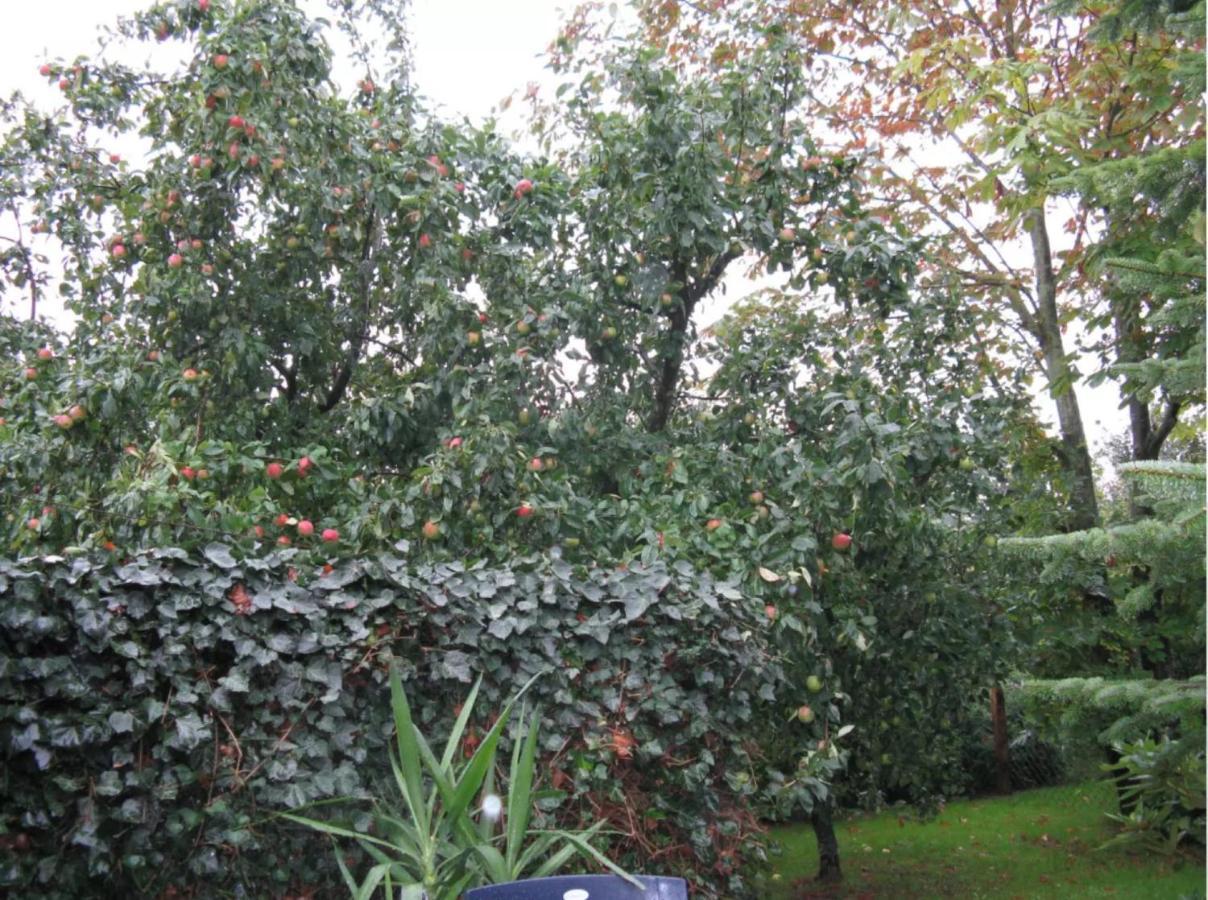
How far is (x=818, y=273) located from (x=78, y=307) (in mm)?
4117

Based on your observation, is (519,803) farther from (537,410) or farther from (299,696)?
(537,410)

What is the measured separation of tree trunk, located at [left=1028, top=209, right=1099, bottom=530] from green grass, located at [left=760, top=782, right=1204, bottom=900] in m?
2.31

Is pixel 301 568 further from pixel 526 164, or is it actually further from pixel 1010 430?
pixel 1010 430

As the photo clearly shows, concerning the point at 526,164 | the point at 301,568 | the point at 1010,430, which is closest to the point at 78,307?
the point at 526,164

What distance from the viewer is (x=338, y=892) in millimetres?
3262

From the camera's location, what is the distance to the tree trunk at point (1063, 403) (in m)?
7.70

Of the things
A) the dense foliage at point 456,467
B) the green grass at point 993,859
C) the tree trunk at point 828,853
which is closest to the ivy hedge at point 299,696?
the dense foliage at point 456,467

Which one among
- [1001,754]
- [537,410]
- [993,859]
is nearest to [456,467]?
[537,410]

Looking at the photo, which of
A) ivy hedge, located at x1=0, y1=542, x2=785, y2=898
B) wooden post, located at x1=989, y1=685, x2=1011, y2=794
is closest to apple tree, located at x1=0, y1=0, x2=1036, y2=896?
ivy hedge, located at x1=0, y1=542, x2=785, y2=898

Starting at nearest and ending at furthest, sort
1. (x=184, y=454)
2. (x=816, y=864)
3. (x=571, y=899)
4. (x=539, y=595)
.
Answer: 1. (x=571, y=899)
2. (x=539, y=595)
3. (x=184, y=454)
4. (x=816, y=864)

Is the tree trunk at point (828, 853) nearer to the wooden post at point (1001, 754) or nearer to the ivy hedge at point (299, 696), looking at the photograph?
the ivy hedge at point (299, 696)

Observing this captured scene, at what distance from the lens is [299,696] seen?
3.19 meters

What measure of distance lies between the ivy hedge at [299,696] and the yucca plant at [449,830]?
220mm

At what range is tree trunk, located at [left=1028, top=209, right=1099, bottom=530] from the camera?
7.70 m
